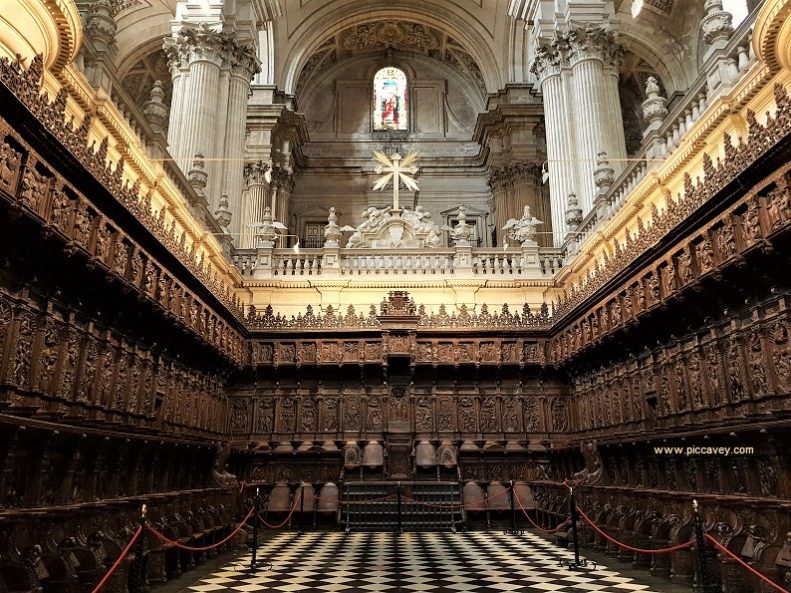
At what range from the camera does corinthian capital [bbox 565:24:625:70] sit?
58.5 feet

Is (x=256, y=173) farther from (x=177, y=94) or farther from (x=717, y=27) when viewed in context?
(x=717, y=27)

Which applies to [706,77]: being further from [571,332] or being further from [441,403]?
[441,403]

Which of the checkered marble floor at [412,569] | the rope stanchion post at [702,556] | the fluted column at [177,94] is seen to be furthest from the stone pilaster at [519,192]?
the rope stanchion post at [702,556]

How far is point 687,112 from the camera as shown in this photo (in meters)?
10.5

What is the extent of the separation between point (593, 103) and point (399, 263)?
23.5 ft

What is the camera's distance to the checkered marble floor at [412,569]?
611 centimetres

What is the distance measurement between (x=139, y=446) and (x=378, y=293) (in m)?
8.58

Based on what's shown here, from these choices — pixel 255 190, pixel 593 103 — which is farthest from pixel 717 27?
pixel 255 190

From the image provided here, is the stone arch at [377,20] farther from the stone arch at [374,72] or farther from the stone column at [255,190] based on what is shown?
the stone column at [255,190]

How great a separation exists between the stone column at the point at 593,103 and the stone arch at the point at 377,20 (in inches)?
356

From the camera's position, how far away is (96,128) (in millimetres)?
9398

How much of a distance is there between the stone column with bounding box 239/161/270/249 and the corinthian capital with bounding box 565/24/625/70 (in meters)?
11.4

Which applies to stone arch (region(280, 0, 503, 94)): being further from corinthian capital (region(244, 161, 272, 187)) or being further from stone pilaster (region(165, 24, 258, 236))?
stone pilaster (region(165, 24, 258, 236))

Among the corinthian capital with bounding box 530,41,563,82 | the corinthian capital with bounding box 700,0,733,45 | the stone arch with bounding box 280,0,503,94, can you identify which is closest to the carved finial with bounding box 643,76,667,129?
the corinthian capital with bounding box 700,0,733,45
